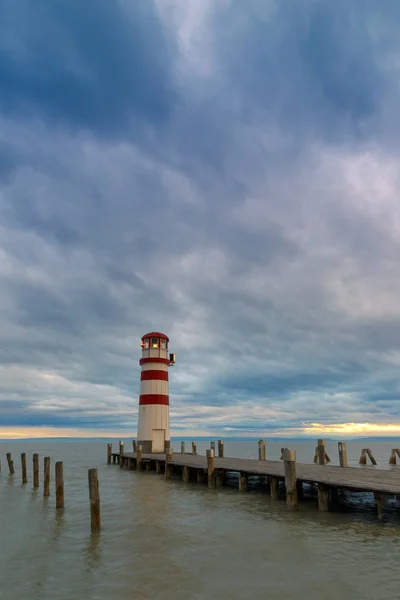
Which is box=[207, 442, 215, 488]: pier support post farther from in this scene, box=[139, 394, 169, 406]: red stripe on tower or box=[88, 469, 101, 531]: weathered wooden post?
box=[88, 469, 101, 531]: weathered wooden post

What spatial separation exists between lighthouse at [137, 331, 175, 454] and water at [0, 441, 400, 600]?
13.4 meters

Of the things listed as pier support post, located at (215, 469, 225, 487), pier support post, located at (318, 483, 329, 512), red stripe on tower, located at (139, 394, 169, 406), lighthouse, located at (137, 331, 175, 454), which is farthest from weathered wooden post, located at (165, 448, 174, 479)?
pier support post, located at (318, 483, 329, 512)

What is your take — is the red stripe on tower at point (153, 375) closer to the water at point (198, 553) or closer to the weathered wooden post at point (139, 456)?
the weathered wooden post at point (139, 456)

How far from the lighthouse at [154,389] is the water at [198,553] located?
44.0 feet

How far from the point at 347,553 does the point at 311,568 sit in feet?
5.20

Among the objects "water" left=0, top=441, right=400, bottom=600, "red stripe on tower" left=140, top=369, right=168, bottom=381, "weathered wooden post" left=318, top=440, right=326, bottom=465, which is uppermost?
"red stripe on tower" left=140, top=369, right=168, bottom=381

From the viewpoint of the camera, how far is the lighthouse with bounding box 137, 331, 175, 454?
34844 millimetres

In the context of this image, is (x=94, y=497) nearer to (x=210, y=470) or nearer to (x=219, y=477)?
(x=210, y=470)

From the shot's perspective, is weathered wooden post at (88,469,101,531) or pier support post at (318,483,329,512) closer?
weathered wooden post at (88,469,101,531)

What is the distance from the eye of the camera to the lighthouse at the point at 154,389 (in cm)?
3484

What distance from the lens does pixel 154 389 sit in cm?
3478

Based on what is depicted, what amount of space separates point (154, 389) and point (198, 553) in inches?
857

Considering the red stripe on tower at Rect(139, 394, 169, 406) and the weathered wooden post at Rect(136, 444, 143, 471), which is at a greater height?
the red stripe on tower at Rect(139, 394, 169, 406)

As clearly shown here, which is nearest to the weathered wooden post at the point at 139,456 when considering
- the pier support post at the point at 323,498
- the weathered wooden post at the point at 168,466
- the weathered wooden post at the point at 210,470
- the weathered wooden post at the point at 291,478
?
the weathered wooden post at the point at 168,466
